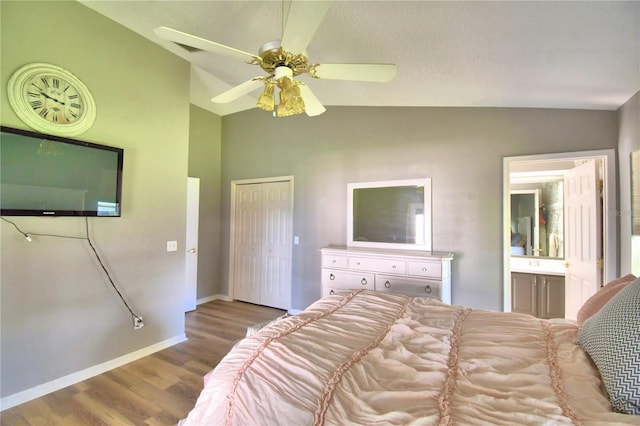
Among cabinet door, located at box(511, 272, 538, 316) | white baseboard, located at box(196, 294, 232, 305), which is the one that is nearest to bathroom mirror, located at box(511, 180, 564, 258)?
cabinet door, located at box(511, 272, 538, 316)

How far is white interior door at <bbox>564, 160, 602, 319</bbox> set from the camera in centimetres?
266

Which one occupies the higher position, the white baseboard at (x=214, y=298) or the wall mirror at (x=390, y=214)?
the wall mirror at (x=390, y=214)

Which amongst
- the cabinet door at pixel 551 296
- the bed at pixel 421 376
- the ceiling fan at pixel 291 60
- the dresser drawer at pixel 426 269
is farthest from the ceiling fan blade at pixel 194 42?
the cabinet door at pixel 551 296

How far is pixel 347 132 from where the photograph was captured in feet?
12.2

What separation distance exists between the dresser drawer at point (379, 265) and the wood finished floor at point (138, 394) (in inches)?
64.1

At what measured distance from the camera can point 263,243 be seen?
438 cm

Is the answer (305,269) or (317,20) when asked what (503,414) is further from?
(305,269)

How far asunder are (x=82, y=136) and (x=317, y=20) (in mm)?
2209

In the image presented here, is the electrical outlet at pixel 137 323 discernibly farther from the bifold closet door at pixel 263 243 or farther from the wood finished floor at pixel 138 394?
the bifold closet door at pixel 263 243

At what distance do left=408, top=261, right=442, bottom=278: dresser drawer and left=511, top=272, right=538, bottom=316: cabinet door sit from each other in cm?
184

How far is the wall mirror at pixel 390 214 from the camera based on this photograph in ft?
10.6

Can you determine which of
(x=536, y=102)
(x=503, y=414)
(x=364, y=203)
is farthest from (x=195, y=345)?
(x=536, y=102)

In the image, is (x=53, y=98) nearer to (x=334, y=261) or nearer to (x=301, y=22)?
(x=301, y=22)

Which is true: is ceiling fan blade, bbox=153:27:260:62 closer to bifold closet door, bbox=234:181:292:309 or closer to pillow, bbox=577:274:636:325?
pillow, bbox=577:274:636:325
